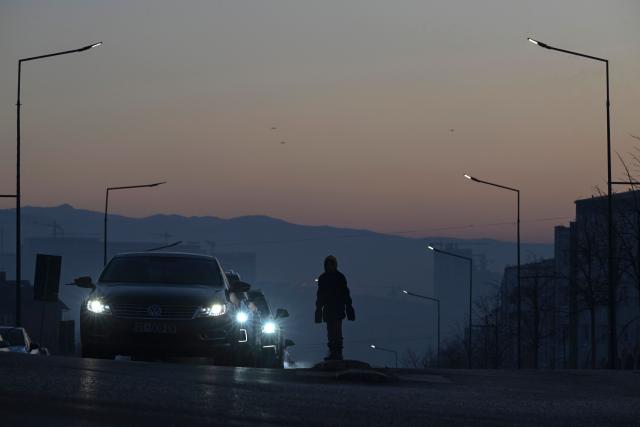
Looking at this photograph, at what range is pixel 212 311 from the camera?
2100 centimetres

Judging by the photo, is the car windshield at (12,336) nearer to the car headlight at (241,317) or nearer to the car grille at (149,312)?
the car headlight at (241,317)

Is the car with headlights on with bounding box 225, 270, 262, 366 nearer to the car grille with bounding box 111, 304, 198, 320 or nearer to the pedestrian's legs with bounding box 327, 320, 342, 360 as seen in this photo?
the car grille with bounding box 111, 304, 198, 320

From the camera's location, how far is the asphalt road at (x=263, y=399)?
1177 cm

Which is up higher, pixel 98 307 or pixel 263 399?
pixel 98 307

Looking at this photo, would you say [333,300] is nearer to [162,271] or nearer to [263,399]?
[162,271]

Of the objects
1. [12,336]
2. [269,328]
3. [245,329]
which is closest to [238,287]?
[245,329]

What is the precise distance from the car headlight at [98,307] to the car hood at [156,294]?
0.08 m

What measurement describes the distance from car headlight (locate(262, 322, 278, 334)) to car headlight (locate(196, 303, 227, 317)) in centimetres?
1092

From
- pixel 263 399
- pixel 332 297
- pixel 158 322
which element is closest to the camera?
pixel 263 399

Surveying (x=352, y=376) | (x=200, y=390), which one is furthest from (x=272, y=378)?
(x=200, y=390)

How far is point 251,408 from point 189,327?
27.7 feet

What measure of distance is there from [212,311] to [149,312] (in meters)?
0.87

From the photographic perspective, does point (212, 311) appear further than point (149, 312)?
Yes

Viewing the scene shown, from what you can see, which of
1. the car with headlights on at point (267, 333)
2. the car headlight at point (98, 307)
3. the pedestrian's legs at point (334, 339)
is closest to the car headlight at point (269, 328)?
the car with headlights on at point (267, 333)
